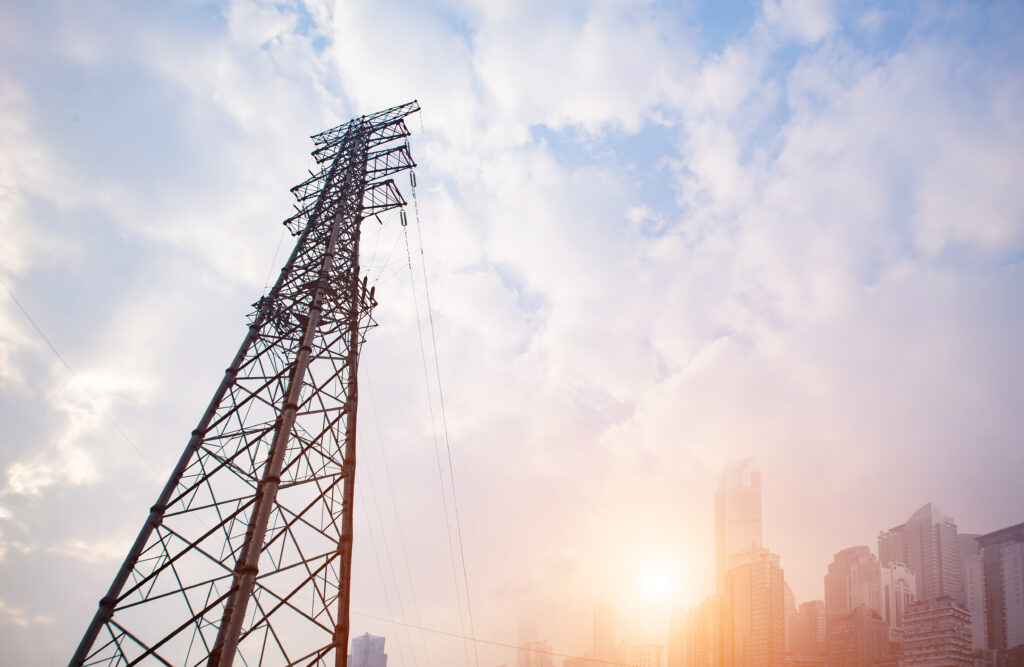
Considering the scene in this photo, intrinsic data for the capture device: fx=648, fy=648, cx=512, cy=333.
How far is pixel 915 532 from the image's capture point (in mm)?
194000

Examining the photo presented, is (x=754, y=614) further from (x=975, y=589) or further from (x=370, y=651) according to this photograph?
(x=370, y=651)

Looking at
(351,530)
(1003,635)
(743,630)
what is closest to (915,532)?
(1003,635)

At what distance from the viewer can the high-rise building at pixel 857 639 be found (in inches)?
5379

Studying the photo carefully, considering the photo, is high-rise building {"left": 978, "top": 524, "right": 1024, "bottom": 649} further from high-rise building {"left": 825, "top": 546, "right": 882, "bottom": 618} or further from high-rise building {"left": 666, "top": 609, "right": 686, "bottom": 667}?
high-rise building {"left": 666, "top": 609, "right": 686, "bottom": 667}

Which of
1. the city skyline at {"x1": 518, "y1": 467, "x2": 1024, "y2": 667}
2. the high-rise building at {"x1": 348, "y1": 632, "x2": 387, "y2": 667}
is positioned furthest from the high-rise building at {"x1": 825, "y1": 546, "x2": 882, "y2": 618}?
the high-rise building at {"x1": 348, "y1": 632, "x2": 387, "y2": 667}

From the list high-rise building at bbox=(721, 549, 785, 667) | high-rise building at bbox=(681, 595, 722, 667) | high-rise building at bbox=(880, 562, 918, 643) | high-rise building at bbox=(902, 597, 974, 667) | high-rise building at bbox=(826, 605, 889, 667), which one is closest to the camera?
high-rise building at bbox=(902, 597, 974, 667)

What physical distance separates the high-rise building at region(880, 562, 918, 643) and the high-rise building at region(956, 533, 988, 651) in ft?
38.2

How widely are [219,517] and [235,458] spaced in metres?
1.50

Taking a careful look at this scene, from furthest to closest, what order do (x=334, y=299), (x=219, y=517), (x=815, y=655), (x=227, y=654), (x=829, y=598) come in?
(x=829, y=598) → (x=815, y=655) → (x=334, y=299) → (x=219, y=517) → (x=227, y=654)

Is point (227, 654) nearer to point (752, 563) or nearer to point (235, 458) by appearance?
point (235, 458)

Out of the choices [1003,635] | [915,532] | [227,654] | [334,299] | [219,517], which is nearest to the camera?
[227,654]

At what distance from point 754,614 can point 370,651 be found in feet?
342

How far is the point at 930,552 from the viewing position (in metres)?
187

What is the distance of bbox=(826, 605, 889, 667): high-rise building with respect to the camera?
136625 mm
